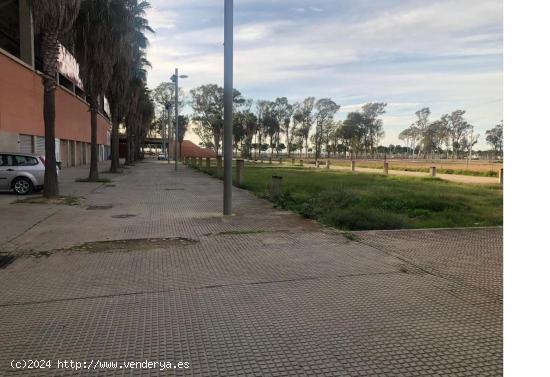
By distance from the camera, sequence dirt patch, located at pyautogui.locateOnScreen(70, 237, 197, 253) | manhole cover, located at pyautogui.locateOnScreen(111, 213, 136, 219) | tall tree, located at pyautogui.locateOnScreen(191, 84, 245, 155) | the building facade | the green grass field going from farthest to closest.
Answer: tall tree, located at pyautogui.locateOnScreen(191, 84, 245, 155), the building facade, manhole cover, located at pyautogui.locateOnScreen(111, 213, 136, 219), the green grass field, dirt patch, located at pyautogui.locateOnScreen(70, 237, 197, 253)

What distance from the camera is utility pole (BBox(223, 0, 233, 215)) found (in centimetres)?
1193

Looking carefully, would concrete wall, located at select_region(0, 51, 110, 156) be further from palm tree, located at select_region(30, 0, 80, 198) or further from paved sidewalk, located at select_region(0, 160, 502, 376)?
paved sidewalk, located at select_region(0, 160, 502, 376)

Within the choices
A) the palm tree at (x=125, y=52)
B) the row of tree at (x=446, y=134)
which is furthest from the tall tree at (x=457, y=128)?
the palm tree at (x=125, y=52)

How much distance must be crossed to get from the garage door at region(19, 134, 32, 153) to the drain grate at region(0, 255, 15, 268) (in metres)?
23.7

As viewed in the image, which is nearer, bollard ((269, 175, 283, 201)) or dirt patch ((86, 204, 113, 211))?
dirt patch ((86, 204, 113, 211))

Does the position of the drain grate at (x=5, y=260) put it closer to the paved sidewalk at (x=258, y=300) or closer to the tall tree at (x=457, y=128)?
the paved sidewalk at (x=258, y=300)

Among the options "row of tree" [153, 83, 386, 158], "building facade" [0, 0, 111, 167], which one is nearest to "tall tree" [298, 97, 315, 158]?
"row of tree" [153, 83, 386, 158]

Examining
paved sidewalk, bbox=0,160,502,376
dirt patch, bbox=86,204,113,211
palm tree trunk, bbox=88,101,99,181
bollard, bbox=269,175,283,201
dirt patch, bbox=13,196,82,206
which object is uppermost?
palm tree trunk, bbox=88,101,99,181

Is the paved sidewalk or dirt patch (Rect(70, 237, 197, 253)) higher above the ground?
dirt patch (Rect(70, 237, 197, 253))

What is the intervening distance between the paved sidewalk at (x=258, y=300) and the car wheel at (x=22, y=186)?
855 centimetres

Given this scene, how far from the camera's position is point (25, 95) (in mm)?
28984

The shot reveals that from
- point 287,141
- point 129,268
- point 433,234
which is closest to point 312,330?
point 129,268

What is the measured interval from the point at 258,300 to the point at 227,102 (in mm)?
8056

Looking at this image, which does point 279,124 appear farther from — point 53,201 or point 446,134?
point 53,201
